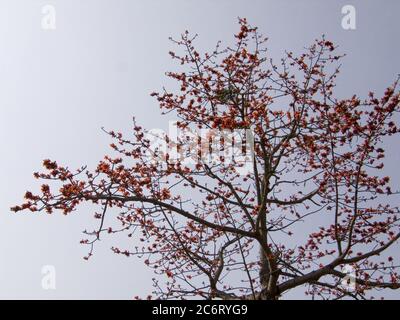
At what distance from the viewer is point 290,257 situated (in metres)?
8.59

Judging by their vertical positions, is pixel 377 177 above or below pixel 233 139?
below

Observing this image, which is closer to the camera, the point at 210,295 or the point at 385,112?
the point at 385,112

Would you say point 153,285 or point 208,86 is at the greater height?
point 208,86

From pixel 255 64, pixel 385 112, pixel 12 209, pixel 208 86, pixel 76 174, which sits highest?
pixel 255 64

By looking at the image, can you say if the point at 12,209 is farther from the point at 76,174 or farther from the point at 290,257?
the point at 290,257

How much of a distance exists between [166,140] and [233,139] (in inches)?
50.3

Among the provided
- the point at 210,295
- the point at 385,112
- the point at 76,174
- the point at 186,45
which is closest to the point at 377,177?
the point at 385,112

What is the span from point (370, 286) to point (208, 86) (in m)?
4.52

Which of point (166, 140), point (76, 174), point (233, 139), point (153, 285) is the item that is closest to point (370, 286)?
point (233, 139)

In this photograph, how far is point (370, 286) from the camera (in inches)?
253

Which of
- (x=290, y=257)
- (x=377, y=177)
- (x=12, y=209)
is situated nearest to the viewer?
(x=12, y=209)
